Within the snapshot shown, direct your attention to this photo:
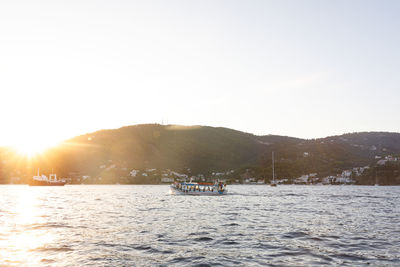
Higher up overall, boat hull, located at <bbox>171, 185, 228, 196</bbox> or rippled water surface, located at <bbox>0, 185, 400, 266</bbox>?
rippled water surface, located at <bbox>0, 185, 400, 266</bbox>

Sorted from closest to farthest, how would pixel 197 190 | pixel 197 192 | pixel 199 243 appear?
pixel 199 243, pixel 197 192, pixel 197 190

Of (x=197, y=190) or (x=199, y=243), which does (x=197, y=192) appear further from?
(x=199, y=243)

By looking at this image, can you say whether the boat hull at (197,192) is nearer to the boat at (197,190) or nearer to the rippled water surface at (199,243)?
the boat at (197,190)

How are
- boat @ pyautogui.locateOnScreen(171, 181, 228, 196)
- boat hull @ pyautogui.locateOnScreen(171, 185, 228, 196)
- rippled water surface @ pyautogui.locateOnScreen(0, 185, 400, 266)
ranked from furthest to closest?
boat @ pyautogui.locateOnScreen(171, 181, 228, 196) → boat hull @ pyautogui.locateOnScreen(171, 185, 228, 196) → rippled water surface @ pyautogui.locateOnScreen(0, 185, 400, 266)

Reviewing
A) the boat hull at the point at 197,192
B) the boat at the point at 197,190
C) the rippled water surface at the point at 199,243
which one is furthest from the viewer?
the boat at the point at 197,190

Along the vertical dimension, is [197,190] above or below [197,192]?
above

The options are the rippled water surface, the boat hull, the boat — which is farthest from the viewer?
the boat

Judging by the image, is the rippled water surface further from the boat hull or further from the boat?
the boat

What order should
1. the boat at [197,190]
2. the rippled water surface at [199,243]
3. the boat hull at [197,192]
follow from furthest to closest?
the boat at [197,190] < the boat hull at [197,192] < the rippled water surface at [199,243]

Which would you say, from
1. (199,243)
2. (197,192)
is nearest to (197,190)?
(197,192)

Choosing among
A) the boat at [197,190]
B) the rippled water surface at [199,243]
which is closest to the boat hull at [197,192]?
the boat at [197,190]

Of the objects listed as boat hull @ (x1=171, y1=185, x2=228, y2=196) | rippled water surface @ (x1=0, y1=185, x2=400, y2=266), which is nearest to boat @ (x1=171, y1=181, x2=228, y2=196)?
boat hull @ (x1=171, y1=185, x2=228, y2=196)

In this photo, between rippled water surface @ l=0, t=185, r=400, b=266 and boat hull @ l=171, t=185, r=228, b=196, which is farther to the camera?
boat hull @ l=171, t=185, r=228, b=196

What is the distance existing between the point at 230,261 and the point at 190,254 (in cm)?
296
